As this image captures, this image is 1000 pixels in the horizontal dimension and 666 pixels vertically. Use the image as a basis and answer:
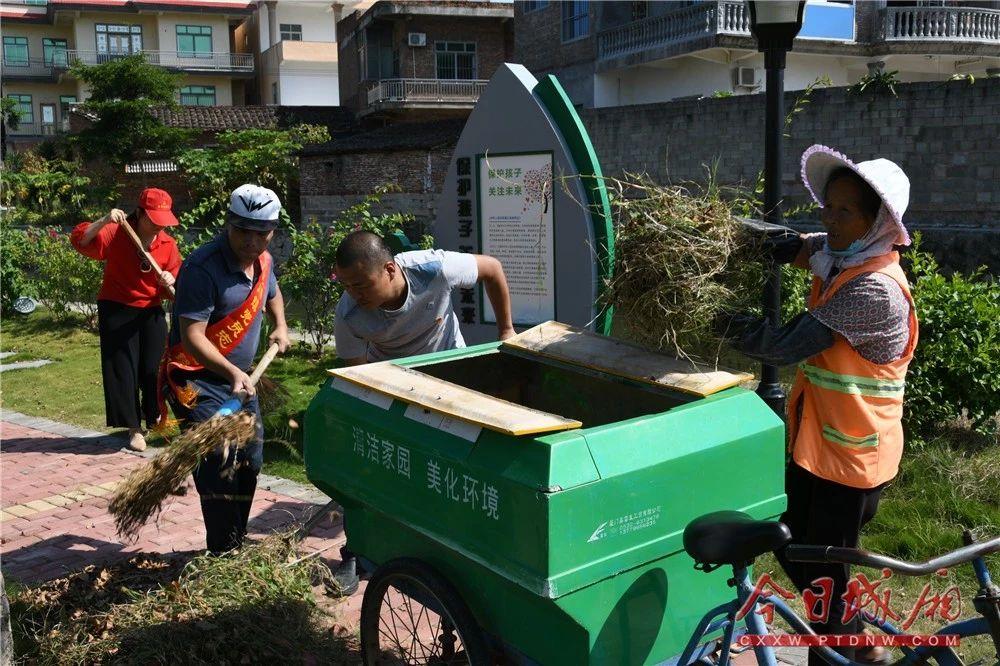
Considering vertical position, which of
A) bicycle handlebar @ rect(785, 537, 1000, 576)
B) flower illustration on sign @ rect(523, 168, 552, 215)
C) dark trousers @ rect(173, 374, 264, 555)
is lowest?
dark trousers @ rect(173, 374, 264, 555)

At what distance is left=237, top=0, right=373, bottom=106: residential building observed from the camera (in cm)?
4044

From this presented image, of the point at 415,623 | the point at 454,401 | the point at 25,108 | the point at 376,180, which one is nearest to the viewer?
the point at 454,401

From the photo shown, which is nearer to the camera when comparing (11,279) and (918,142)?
(918,142)

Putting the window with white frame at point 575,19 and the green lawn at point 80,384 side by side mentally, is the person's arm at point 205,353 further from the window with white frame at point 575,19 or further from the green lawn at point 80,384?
the window with white frame at point 575,19

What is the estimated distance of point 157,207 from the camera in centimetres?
621

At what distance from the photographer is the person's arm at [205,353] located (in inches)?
157

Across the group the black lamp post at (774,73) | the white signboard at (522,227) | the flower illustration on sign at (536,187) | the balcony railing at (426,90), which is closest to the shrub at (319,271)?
the white signboard at (522,227)

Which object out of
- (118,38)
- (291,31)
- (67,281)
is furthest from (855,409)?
(118,38)

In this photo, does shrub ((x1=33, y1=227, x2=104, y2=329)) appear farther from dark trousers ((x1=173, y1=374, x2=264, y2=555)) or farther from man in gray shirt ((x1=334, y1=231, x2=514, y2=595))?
man in gray shirt ((x1=334, y1=231, x2=514, y2=595))

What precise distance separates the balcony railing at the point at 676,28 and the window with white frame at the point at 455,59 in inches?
413

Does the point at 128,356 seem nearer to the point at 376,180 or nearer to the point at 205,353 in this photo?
the point at 205,353

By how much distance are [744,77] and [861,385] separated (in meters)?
20.6

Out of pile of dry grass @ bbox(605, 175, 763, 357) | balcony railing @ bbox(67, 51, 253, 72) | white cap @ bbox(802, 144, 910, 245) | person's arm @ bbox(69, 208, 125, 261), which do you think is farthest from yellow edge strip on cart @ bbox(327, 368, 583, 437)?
balcony railing @ bbox(67, 51, 253, 72)

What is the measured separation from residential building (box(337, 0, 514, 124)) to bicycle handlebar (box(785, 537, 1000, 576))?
29811 mm
